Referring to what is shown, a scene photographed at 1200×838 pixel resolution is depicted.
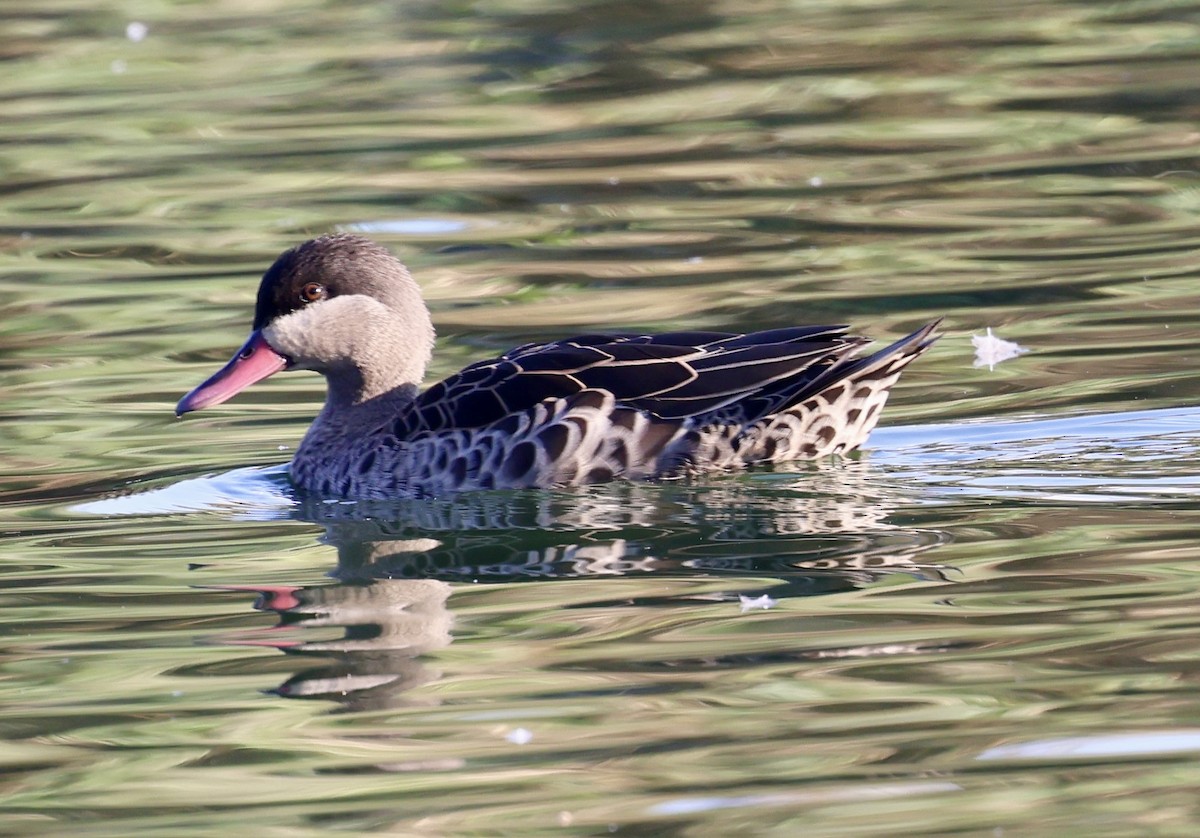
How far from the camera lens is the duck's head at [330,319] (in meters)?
8.26

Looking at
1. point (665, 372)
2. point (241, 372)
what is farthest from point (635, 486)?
point (241, 372)

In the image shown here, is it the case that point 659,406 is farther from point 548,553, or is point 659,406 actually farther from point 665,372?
point 548,553

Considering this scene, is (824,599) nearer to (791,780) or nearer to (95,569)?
(791,780)

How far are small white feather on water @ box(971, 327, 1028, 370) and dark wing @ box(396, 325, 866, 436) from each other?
1562mm

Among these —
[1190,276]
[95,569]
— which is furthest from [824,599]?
[1190,276]

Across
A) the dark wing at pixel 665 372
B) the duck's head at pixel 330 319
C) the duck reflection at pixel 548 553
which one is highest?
the duck's head at pixel 330 319

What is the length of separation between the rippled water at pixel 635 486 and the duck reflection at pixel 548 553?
0.02 m

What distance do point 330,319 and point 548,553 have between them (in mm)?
1836

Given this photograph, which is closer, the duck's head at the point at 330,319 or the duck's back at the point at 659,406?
the duck's back at the point at 659,406

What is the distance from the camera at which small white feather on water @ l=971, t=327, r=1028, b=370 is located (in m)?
9.29

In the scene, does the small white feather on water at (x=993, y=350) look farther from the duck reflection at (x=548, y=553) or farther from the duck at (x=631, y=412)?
the duck reflection at (x=548, y=553)

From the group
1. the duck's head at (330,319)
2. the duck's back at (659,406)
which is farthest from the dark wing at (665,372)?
the duck's head at (330,319)

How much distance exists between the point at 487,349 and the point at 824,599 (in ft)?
14.4

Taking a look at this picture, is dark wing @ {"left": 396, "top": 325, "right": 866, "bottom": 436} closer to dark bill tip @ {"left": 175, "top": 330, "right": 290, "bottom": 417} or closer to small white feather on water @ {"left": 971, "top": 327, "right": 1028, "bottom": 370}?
dark bill tip @ {"left": 175, "top": 330, "right": 290, "bottom": 417}
